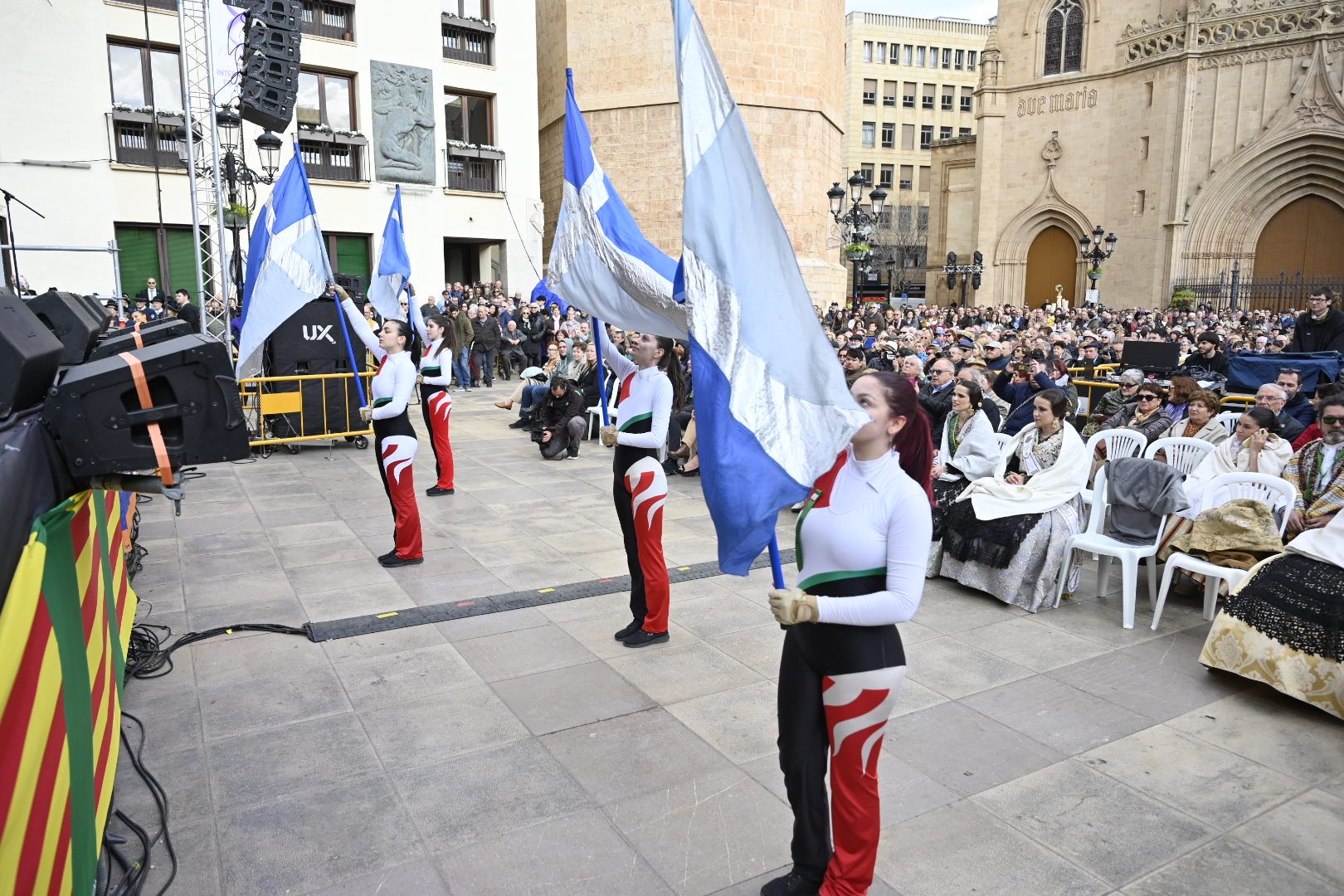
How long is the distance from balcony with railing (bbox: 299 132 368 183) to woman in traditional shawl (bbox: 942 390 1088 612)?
22199mm

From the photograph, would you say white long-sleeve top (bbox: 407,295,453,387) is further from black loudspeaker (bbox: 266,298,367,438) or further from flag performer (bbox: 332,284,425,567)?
black loudspeaker (bbox: 266,298,367,438)

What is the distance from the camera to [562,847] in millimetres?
3533

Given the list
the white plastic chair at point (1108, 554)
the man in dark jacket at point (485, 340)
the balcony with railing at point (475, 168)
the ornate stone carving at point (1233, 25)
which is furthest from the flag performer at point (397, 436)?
the ornate stone carving at point (1233, 25)

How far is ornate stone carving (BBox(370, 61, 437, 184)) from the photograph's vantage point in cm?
2528

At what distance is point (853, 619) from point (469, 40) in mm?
28397

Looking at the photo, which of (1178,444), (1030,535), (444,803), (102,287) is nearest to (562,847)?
(444,803)

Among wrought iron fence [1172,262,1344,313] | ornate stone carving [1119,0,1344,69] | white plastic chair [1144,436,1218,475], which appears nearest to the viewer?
white plastic chair [1144,436,1218,475]

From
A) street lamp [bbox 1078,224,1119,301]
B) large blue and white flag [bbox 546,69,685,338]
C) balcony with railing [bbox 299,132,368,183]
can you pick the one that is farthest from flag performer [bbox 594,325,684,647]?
street lamp [bbox 1078,224,1119,301]

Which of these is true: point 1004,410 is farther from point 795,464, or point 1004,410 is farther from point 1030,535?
point 795,464

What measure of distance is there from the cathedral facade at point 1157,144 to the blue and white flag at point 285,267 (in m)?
34.8

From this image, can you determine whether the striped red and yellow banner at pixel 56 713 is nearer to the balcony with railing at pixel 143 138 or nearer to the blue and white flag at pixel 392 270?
the blue and white flag at pixel 392 270

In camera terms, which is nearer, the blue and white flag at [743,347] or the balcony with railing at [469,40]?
the blue and white flag at [743,347]

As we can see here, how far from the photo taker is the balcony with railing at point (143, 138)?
2161 cm

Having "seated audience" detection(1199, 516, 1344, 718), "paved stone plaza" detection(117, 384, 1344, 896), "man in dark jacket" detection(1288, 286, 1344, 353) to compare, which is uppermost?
"man in dark jacket" detection(1288, 286, 1344, 353)
